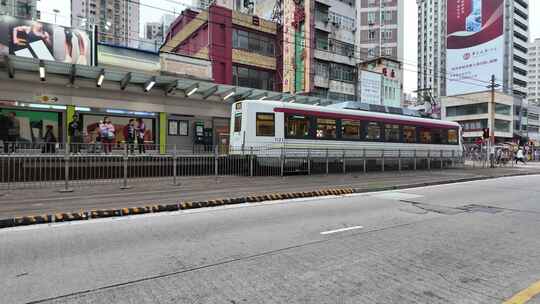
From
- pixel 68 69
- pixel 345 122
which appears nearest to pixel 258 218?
pixel 345 122

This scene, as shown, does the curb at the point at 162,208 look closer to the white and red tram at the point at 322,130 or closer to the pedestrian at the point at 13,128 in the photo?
the white and red tram at the point at 322,130

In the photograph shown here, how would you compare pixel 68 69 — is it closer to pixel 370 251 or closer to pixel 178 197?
pixel 178 197

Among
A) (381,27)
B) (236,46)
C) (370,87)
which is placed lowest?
(370,87)

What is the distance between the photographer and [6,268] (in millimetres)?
4445

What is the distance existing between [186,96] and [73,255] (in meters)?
18.3

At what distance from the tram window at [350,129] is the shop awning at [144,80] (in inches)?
239

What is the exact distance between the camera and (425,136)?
23469mm

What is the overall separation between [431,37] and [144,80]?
14530 centimetres

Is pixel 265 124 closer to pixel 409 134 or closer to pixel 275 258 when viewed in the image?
pixel 409 134

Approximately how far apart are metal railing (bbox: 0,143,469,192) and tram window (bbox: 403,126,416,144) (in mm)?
1805

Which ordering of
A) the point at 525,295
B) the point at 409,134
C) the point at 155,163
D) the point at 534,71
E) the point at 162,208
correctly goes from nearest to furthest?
the point at 525,295, the point at 162,208, the point at 155,163, the point at 409,134, the point at 534,71

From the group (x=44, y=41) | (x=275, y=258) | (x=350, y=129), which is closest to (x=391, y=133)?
(x=350, y=129)

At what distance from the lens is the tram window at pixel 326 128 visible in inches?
708

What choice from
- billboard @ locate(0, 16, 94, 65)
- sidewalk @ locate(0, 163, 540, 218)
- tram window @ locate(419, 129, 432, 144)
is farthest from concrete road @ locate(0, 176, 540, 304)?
billboard @ locate(0, 16, 94, 65)
